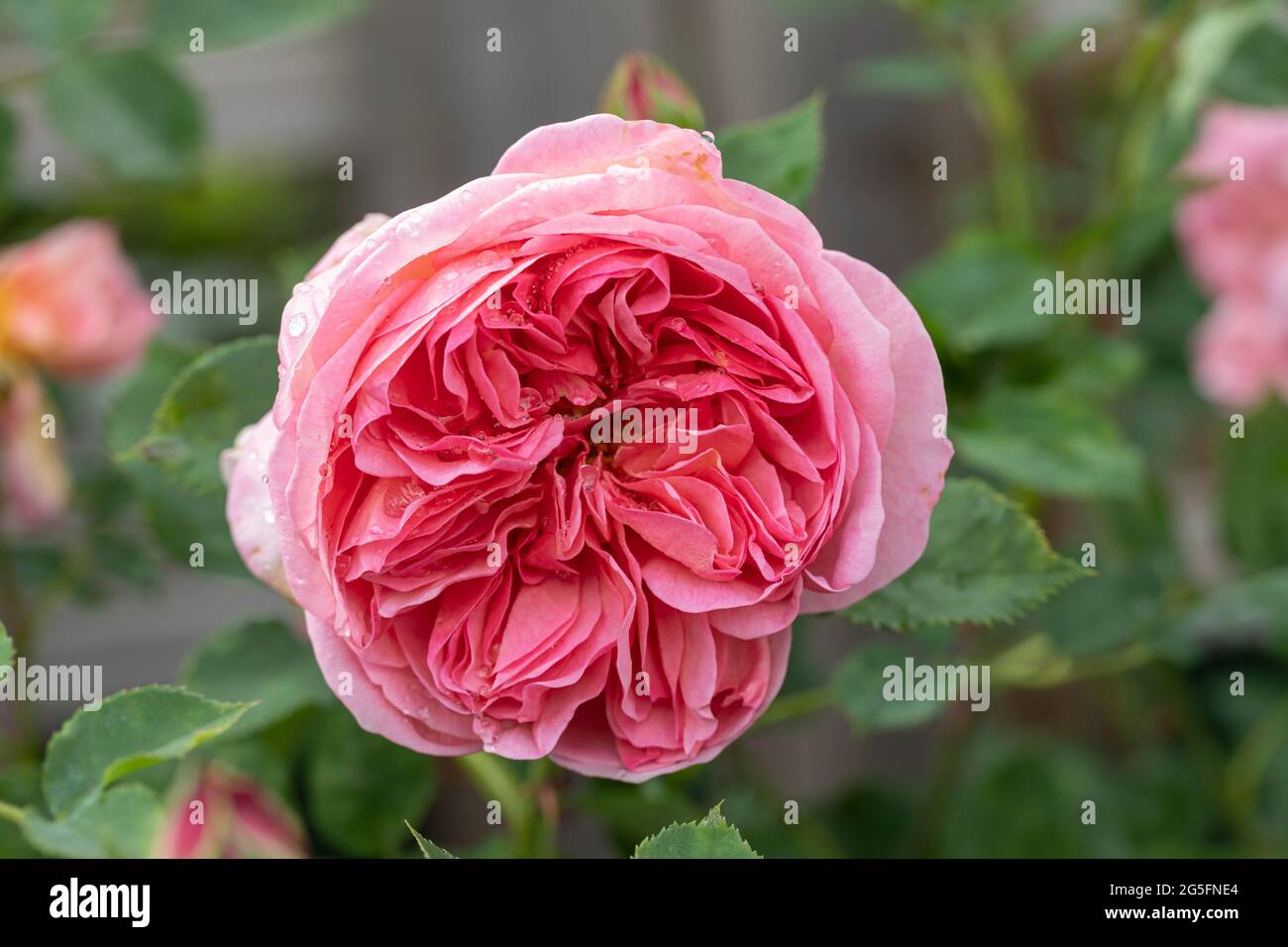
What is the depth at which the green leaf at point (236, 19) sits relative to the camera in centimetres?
64

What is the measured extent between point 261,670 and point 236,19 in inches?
14.2

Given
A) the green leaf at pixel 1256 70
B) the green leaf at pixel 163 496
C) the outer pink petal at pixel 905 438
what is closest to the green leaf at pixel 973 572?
the outer pink petal at pixel 905 438

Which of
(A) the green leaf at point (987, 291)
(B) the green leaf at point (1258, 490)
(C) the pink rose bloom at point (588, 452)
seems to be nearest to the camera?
(C) the pink rose bloom at point (588, 452)

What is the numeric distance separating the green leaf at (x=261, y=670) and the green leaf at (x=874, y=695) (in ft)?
0.66

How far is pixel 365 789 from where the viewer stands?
58cm

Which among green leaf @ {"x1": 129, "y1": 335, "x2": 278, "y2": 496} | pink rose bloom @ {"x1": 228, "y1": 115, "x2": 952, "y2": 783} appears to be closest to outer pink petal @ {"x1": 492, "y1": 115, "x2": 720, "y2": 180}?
pink rose bloom @ {"x1": 228, "y1": 115, "x2": 952, "y2": 783}

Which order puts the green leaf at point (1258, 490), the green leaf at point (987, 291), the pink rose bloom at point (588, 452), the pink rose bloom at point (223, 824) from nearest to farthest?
the pink rose bloom at point (588, 452)
the pink rose bloom at point (223, 824)
the green leaf at point (987, 291)
the green leaf at point (1258, 490)

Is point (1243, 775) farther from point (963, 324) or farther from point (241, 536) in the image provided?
point (241, 536)

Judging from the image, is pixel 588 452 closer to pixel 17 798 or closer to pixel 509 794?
pixel 509 794

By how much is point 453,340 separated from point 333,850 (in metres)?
0.39

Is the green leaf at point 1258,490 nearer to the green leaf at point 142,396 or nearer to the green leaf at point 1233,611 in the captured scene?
the green leaf at point 1233,611

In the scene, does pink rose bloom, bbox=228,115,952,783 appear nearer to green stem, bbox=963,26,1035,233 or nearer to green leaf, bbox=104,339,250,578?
green leaf, bbox=104,339,250,578

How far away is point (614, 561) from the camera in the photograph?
0.33 metres
